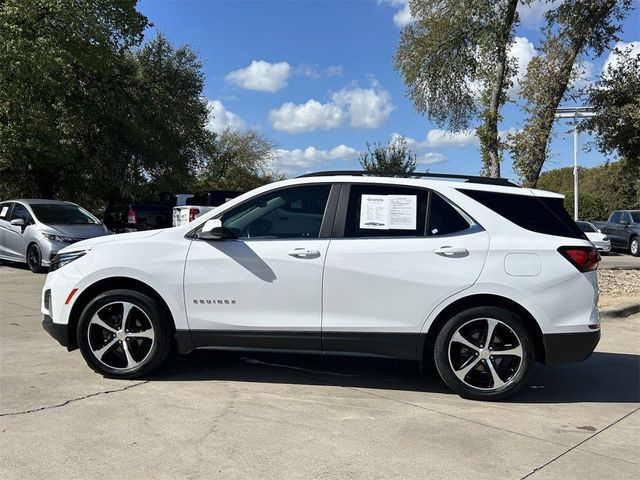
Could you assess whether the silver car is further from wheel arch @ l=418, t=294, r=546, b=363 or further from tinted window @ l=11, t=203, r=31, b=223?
wheel arch @ l=418, t=294, r=546, b=363

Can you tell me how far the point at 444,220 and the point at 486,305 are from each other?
770 millimetres

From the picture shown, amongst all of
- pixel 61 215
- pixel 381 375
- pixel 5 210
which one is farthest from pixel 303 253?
pixel 5 210

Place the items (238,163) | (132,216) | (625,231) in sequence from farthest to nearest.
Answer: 1. (238,163)
2. (625,231)
3. (132,216)

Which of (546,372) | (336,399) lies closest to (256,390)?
(336,399)

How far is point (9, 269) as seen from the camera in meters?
13.0

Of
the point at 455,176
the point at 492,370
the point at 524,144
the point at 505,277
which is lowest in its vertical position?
the point at 492,370

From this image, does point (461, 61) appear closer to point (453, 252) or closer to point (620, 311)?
point (620, 311)

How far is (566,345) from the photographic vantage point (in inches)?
178

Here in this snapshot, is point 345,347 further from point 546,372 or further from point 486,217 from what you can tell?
point 546,372

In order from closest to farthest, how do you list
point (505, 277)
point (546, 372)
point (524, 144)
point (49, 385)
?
1. point (505, 277)
2. point (49, 385)
3. point (546, 372)
4. point (524, 144)

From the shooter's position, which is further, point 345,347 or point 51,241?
point 51,241

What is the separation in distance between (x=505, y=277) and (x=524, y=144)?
8966 mm

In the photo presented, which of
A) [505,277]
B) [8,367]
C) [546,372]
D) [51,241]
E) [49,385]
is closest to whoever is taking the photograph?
[505,277]

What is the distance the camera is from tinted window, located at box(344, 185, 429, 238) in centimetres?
473
